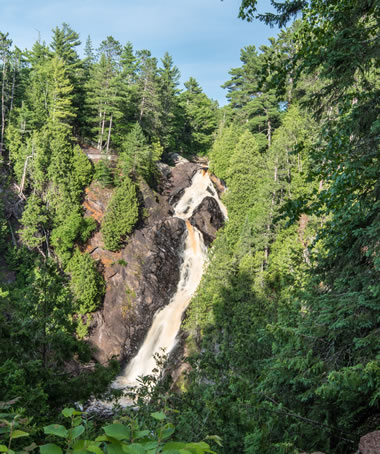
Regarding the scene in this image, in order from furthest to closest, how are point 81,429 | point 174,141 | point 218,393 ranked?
point 174,141, point 218,393, point 81,429

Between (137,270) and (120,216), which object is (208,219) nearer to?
(120,216)

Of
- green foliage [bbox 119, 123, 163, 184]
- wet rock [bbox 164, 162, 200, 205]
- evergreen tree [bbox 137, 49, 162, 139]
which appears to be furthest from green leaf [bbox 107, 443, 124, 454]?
evergreen tree [bbox 137, 49, 162, 139]

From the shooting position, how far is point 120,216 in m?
26.0

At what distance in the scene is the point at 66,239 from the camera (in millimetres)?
25094

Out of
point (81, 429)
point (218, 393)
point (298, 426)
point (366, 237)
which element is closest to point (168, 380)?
point (218, 393)

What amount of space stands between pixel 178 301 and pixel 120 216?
8.16 meters

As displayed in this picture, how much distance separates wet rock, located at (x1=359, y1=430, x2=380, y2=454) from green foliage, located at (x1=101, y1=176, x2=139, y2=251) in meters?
24.5

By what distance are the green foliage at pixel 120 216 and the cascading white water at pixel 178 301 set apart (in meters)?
4.86

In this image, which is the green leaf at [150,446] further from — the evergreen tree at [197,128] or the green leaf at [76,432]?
the evergreen tree at [197,128]

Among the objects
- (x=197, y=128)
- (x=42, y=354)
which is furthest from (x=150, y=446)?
(x=197, y=128)

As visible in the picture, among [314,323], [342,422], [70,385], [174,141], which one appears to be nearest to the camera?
[342,422]

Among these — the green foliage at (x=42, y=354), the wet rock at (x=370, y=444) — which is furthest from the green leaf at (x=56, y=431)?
the green foliage at (x=42, y=354)

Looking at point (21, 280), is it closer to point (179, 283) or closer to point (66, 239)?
point (66, 239)

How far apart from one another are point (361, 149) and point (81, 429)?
4840 millimetres
